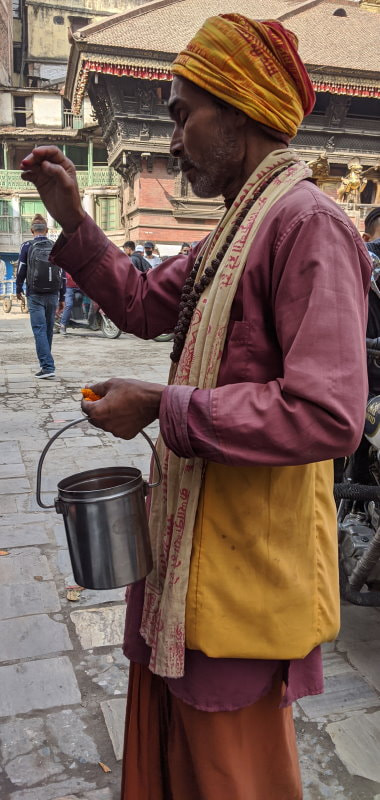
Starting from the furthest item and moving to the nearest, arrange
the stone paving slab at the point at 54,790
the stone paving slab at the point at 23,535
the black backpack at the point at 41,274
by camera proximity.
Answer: the black backpack at the point at 41,274
the stone paving slab at the point at 23,535
the stone paving slab at the point at 54,790

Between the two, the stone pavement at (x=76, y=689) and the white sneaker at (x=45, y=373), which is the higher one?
the stone pavement at (x=76, y=689)

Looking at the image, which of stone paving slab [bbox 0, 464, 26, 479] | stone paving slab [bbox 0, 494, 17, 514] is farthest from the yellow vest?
stone paving slab [bbox 0, 464, 26, 479]

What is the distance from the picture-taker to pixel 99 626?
2.82 m

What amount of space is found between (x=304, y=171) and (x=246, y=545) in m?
0.75

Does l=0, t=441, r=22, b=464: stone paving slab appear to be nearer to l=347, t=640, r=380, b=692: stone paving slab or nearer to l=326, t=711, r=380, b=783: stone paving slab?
l=347, t=640, r=380, b=692: stone paving slab

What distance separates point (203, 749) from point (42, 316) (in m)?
7.21

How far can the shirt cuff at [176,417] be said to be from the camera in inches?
43.7

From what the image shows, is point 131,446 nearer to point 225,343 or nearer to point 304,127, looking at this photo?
point 225,343

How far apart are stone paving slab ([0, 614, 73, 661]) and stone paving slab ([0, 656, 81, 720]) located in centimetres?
7

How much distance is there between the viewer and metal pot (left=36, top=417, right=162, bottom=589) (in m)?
1.35

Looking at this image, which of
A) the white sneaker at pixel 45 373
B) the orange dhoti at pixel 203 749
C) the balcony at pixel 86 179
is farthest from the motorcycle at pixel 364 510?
the balcony at pixel 86 179

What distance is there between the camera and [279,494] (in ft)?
4.07

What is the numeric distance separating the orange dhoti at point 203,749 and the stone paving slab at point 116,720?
0.55m

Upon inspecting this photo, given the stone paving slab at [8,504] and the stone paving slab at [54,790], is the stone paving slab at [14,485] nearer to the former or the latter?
the stone paving slab at [8,504]
